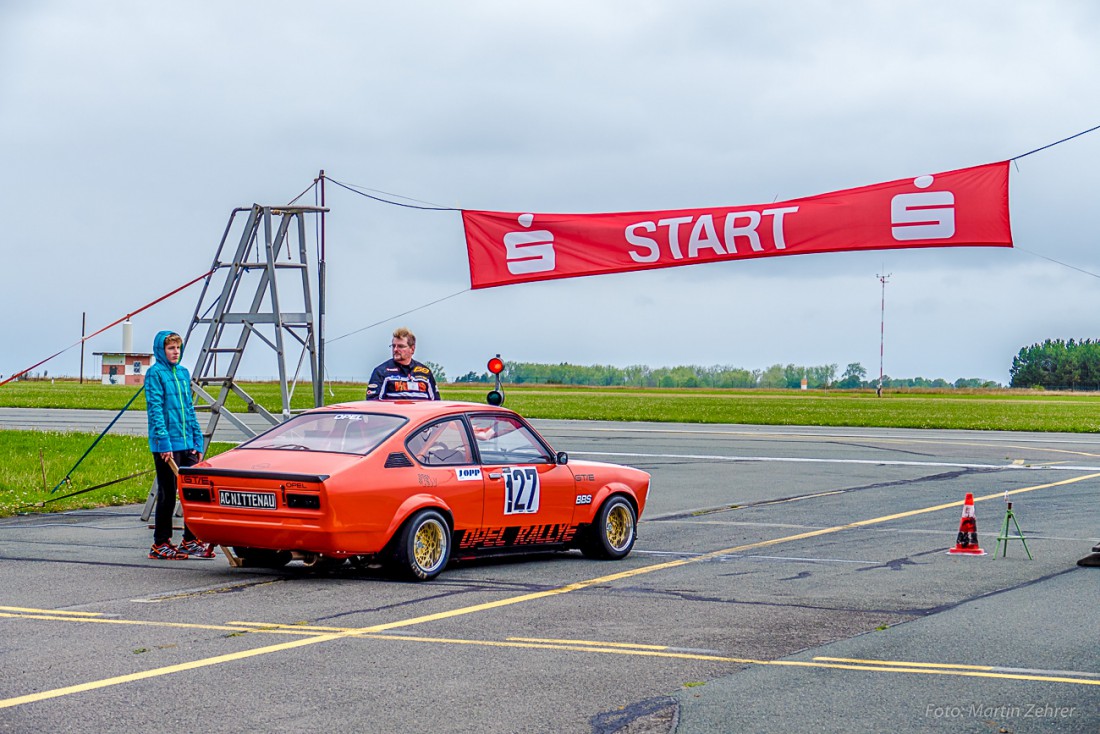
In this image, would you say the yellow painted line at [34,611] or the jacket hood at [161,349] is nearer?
the yellow painted line at [34,611]

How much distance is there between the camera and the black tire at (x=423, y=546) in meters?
9.75

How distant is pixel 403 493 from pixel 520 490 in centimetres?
130

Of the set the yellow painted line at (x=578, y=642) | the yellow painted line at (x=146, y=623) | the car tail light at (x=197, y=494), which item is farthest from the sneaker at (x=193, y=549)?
the yellow painted line at (x=578, y=642)

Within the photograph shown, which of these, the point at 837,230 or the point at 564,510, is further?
the point at 837,230

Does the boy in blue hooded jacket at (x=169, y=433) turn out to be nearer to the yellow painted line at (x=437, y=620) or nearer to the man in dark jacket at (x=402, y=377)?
the man in dark jacket at (x=402, y=377)

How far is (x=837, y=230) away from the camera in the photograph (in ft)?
40.8

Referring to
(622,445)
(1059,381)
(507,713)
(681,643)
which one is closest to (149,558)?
(681,643)

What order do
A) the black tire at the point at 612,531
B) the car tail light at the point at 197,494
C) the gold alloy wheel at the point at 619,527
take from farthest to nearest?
the gold alloy wheel at the point at 619,527 → the black tire at the point at 612,531 → the car tail light at the point at 197,494

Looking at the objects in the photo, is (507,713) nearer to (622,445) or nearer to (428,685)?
(428,685)

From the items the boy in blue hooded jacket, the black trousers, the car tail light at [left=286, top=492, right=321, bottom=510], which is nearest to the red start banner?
the boy in blue hooded jacket

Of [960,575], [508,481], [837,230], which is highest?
[837,230]

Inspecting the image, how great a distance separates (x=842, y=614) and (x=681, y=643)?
63.4 inches

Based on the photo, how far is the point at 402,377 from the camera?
12.6 meters

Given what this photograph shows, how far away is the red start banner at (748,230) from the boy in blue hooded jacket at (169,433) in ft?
11.5
